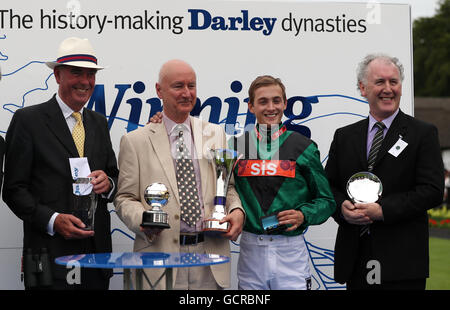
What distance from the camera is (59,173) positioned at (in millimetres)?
4094

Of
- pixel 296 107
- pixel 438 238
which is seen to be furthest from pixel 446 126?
pixel 296 107

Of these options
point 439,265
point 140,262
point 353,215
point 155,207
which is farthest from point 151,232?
point 439,265

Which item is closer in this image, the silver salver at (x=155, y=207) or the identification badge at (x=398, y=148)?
the silver salver at (x=155, y=207)

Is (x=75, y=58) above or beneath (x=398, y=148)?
above

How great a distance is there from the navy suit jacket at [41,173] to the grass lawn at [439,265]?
25.7 ft

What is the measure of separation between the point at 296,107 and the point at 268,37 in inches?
22.8

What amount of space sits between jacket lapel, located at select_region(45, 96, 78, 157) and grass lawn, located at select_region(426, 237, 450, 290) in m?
7.91

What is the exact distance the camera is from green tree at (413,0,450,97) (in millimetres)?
42472

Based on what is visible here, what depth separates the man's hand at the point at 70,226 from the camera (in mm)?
3947

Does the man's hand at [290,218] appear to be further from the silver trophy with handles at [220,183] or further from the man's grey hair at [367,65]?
the man's grey hair at [367,65]

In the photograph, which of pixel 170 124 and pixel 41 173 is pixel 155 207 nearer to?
pixel 170 124

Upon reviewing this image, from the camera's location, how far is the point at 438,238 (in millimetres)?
Answer: 16734

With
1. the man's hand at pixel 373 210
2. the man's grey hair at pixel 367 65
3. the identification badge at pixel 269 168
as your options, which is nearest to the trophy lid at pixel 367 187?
the man's hand at pixel 373 210

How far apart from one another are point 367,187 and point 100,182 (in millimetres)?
1648
